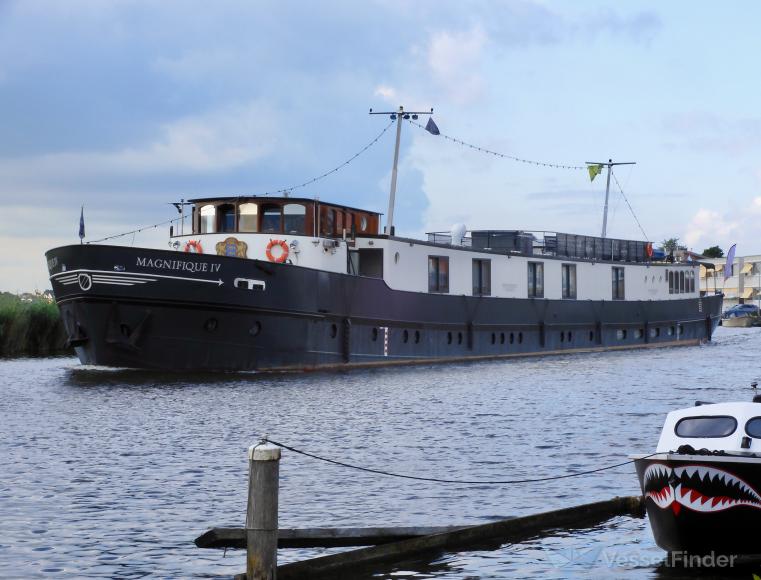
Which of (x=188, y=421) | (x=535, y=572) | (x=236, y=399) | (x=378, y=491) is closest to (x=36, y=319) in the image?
(x=236, y=399)

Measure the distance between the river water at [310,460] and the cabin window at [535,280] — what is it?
46.1 ft


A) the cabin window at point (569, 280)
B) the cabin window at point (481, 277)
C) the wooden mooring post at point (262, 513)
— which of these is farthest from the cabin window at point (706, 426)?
the cabin window at point (569, 280)

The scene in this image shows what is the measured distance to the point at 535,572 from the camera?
35.0 ft

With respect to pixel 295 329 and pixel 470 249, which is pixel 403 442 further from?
pixel 470 249

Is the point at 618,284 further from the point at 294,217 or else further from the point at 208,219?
the point at 208,219

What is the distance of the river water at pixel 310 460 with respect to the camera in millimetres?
11180

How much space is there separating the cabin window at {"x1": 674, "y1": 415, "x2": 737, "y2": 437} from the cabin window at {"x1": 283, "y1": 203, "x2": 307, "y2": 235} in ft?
82.6

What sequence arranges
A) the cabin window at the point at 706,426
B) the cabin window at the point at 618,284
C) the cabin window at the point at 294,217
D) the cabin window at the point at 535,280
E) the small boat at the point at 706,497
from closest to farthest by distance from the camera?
the small boat at the point at 706,497 → the cabin window at the point at 706,426 → the cabin window at the point at 294,217 → the cabin window at the point at 535,280 → the cabin window at the point at 618,284

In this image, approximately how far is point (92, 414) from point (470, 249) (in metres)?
24.1

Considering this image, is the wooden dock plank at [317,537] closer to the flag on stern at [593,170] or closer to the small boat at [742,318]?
the flag on stern at [593,170]

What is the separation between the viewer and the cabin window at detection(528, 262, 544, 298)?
47.5 meters

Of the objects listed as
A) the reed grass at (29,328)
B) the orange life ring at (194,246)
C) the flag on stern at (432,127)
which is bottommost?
the reed grass at (29,328)

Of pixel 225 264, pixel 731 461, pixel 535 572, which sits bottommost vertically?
pixel 535 572

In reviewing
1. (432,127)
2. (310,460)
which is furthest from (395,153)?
(310,460)
